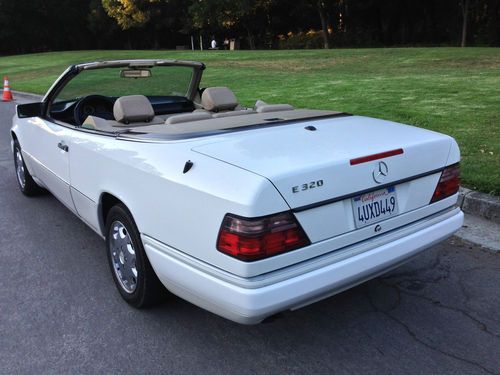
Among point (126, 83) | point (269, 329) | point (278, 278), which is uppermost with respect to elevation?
point (126, 83)

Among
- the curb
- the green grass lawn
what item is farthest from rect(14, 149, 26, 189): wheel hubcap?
the green grass lawn

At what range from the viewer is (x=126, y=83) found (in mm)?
4918

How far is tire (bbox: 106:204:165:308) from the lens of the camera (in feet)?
9.70

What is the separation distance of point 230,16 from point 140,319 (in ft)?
138

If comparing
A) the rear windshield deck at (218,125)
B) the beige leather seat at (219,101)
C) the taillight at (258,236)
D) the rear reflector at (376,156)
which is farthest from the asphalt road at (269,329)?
the beige leather seat at (219,101)

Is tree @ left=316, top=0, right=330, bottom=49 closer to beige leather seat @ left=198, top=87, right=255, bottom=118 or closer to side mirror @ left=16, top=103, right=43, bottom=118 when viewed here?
beige leather seat @ left=198, top=87, right=255, bottom=118

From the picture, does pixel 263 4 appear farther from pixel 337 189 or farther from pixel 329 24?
pixel 337 189

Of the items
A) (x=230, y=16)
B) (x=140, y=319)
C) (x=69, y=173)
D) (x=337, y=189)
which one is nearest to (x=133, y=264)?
(x=140, y=319)

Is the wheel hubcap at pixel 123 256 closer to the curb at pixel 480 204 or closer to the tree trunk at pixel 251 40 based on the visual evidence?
the curb at pixel 480 204

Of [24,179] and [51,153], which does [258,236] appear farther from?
[24,179]

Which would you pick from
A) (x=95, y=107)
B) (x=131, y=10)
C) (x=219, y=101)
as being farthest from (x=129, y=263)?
(x=131, y=10)

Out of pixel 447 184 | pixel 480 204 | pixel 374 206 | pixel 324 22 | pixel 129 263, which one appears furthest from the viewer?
pixel 324 22

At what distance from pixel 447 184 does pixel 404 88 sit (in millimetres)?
8399

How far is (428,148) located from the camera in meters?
2.91
